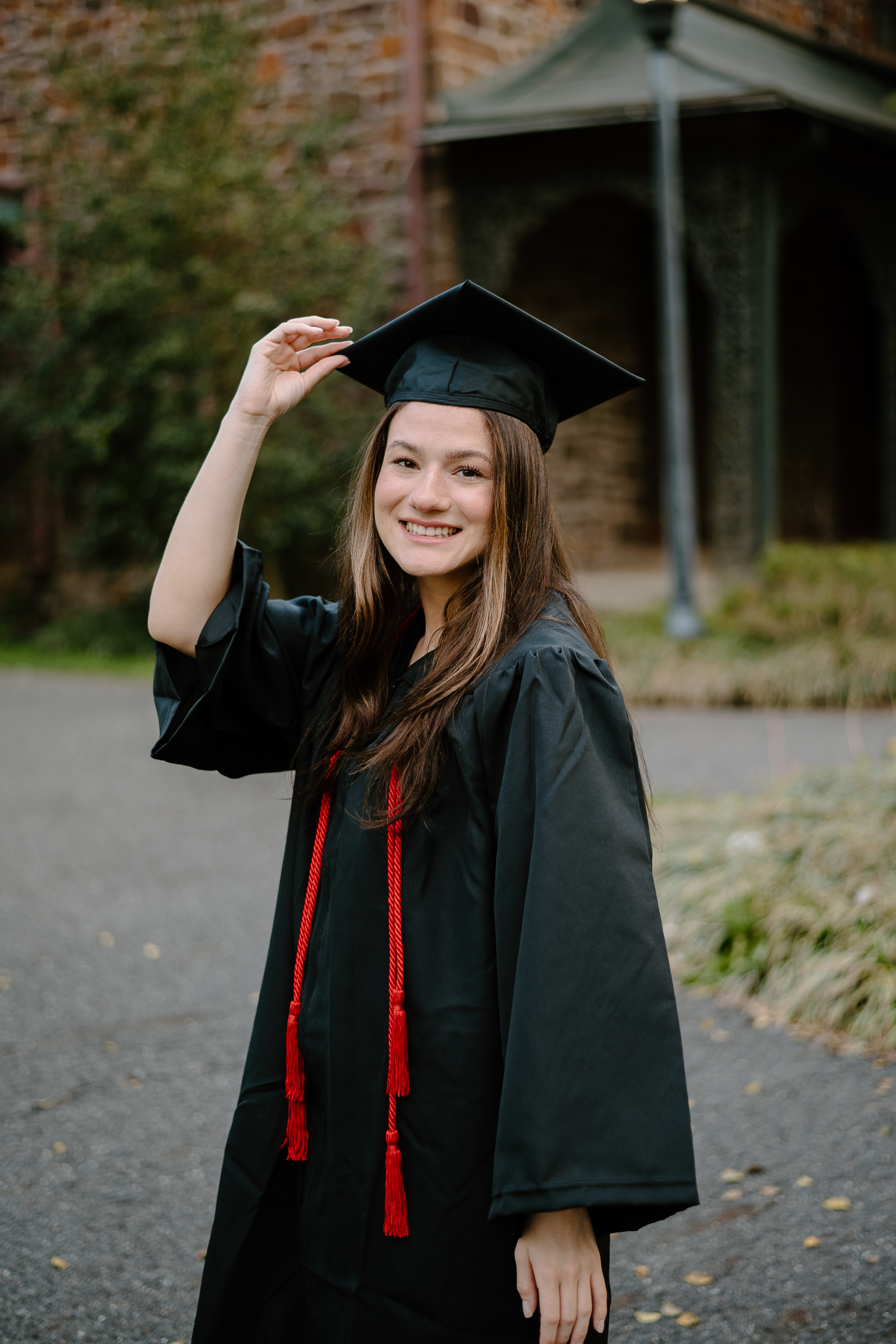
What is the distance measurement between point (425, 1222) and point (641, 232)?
498 inches

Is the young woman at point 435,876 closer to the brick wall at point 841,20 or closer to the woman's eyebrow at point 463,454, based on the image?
the woman's eyebrow at point 463,454

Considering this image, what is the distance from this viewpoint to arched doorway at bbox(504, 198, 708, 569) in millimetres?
→ 11883

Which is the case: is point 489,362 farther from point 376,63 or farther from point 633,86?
point 376,63

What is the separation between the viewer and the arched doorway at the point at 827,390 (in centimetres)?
1438

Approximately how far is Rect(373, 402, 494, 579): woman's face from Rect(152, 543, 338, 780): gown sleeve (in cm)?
25

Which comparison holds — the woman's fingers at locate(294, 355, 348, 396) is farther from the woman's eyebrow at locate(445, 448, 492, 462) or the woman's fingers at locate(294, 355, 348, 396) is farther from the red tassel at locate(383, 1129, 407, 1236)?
the red tassel at locate(383, 1129, 407, 1236)

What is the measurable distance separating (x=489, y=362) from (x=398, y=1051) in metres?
0.95

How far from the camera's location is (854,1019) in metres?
3.58

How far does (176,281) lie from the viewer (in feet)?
33.9

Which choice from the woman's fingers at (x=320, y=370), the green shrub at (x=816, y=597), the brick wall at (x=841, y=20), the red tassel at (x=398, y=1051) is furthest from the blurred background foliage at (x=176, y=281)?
the red tassel at (x=398, y=1051)

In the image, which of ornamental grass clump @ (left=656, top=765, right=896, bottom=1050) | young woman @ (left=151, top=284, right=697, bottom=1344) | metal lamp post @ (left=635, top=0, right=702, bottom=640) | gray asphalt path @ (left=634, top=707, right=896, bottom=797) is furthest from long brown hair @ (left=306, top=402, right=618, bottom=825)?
metal lamp post @ (left=635, top=0, right=702, bottom=640)

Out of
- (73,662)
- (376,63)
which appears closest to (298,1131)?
(73,662)

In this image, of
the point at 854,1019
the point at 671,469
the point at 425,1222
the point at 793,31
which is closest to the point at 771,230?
the point at 671,469

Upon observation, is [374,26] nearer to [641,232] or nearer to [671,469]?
[641,232]
